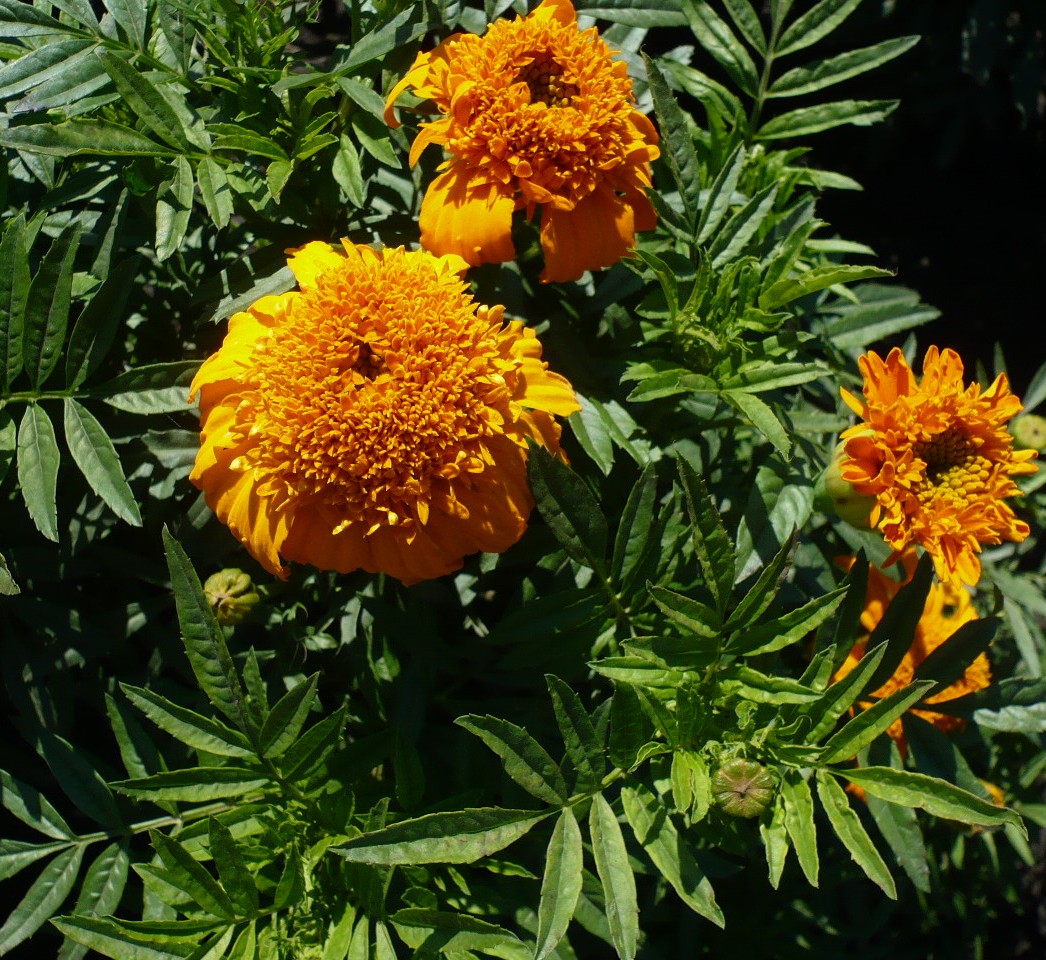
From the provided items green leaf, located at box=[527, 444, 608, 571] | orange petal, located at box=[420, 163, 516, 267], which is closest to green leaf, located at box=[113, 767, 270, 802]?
green leaf, located at box=[527, 444, 608, 571]

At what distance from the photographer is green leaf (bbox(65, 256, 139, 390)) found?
1441 mm

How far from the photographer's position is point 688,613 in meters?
1.32

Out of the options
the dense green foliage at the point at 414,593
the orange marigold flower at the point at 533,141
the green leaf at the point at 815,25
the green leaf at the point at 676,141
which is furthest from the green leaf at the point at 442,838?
the green leaf at the point at 815,25

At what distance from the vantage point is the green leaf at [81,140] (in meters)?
1.27

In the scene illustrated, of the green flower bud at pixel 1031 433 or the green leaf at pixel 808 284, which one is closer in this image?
the green leaf at pixel 808 284

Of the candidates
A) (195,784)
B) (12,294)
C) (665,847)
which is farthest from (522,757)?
(12,294)

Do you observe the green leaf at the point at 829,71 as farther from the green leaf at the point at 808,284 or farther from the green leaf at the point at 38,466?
the green leaf at the point at 38,466

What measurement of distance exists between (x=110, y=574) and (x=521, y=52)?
1.21 metres

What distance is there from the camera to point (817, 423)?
167 cm

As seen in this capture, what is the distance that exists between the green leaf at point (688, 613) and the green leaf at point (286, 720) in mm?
453

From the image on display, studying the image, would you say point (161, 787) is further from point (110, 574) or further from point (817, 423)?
point (817, 423)

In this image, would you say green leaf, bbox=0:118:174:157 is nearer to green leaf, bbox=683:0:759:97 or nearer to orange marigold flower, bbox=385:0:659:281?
orange marigold flower, bbox=385:0:659:281

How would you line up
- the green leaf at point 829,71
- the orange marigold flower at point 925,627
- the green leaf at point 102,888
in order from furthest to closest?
the orange marigold flower at point 925,627, the green leaf at point 829,71, the green leaf at point 102,888

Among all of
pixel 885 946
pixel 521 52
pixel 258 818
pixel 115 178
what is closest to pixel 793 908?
pixel 885 946
